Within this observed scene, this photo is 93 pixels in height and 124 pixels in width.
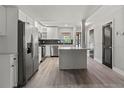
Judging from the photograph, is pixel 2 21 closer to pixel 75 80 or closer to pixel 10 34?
pixel 10 34

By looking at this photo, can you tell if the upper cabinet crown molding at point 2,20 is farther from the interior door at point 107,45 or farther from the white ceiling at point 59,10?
the interior door at point 107,45

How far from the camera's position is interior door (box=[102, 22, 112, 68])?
23.7 feet

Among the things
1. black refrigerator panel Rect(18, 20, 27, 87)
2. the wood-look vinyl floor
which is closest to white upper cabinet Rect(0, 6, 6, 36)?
black refrigerator panel Rect(18, 20, 27, 87)

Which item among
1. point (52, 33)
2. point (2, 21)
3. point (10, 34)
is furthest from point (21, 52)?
point (52, 33)

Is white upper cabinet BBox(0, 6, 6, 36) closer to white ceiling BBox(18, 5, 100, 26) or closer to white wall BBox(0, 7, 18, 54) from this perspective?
white wall BBox(0, 7, 18, 54)

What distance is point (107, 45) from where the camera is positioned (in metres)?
7.71

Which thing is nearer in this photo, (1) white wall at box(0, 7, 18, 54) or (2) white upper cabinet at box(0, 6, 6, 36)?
(2) white upper cabinet at box(0, 6, 6, 36)

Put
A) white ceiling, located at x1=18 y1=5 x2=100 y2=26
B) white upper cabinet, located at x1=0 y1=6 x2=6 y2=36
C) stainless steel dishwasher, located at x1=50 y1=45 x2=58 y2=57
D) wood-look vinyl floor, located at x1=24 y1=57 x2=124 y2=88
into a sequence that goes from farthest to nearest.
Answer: stainless steel dishwasher, located at x1=50 y1=45 x2=58 y2=57
white ceiling, located at x1=18 y1=5 x2=100 y2=26
wood-look vinyl floor, located at x1=24 y1=57 x2=124 y2=88
white upper cabinet, located at x1=0 y1=6 x2=6 y2=36

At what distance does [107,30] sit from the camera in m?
7.75

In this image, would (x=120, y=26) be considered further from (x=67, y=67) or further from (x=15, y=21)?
(x=15, y=21)

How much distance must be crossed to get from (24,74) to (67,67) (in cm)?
304

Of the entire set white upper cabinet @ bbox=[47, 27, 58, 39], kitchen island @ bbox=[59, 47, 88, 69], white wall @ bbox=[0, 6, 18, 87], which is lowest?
kitchen island @ bbox=[59, 47, 88, 69]

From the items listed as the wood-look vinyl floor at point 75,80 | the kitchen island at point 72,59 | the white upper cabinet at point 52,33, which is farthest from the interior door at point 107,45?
the white upper cabinet at point 52,33
